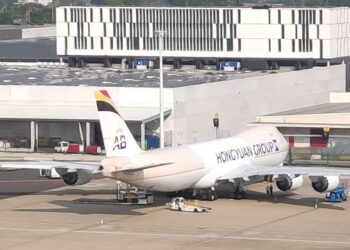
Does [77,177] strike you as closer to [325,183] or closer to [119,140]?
[119,140]

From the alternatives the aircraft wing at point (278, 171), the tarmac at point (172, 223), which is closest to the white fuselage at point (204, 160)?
the aircraft wing at point (278, 171)

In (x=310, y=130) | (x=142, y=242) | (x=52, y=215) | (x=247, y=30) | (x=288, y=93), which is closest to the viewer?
(x=142, y=242)

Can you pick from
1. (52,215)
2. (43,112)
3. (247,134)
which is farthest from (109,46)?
(52,215)

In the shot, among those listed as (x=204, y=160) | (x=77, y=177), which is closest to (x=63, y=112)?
(x=77, y=177)

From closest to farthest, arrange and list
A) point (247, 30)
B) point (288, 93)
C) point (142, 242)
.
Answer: point (142, 242) < point (288, 93) < point (247, 30)

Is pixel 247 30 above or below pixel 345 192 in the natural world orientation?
above

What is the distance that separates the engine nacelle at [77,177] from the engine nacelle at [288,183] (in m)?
12.4

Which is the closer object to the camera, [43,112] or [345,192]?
[345,192]

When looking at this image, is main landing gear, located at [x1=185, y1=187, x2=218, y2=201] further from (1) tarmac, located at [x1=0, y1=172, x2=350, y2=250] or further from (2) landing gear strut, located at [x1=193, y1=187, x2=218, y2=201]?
(1) tarmac, located at [x1=0, y1=172, x2=350, y2=250]

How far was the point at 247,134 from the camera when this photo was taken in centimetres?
9519

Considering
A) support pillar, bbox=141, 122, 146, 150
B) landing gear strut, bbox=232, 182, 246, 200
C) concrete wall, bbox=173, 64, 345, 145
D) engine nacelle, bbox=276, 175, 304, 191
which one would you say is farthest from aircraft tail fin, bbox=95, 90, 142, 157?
concrete wall, bbox=173, 64, 345, 145

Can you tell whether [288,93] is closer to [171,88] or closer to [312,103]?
[312,103]

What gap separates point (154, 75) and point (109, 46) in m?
26.3

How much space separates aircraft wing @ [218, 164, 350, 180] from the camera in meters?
85.1
